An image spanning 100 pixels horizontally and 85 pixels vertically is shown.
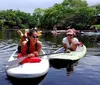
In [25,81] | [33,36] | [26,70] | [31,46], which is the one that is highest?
[33,36]

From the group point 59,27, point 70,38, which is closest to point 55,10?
point 59,27

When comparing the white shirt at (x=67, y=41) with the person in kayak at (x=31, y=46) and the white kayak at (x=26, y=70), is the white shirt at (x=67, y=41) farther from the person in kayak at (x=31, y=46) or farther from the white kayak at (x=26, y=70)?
the white kayak at (x=26, y=70)

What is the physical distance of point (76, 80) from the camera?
1220 centimetres

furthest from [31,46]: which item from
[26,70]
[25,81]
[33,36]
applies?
[25,81]

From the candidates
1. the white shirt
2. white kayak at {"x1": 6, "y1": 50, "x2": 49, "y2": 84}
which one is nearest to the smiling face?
white kayak at {"x1": 6, "y1": 50, "x2": 49, "y2": 84}

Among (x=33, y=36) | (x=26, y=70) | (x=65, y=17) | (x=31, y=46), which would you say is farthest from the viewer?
(x=65, y=17)

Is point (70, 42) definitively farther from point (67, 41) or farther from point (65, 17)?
point (65, 17)

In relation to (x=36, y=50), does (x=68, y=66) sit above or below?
below

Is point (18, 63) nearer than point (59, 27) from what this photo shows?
Yes

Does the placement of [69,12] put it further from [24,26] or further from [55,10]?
[24,26]

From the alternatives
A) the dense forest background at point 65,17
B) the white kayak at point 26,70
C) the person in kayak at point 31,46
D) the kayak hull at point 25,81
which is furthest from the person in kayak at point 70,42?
the dense forest background at point 65,17

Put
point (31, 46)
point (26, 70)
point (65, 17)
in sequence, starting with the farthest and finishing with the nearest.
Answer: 1. point (65, 17)
2. point (31, 46)
3. point (26, 70)

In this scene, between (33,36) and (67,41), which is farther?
(67,41)

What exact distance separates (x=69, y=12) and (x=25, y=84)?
76.5 metres
